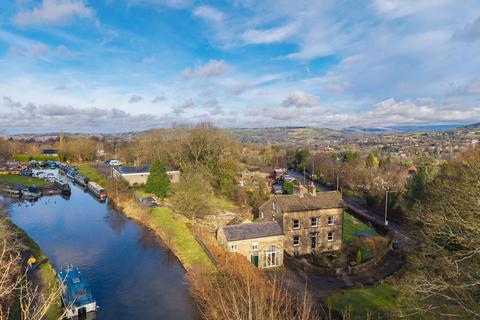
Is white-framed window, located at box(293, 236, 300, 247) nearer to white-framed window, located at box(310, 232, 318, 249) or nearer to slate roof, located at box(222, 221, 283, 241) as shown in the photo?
white-framed window, located at box(310, 232, 318, 249)

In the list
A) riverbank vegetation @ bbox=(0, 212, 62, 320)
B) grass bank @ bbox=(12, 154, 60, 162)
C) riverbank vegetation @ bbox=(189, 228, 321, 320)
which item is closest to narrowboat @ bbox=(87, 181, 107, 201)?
riverbank vegetation @ bbox=(0, 212, 62, 320)

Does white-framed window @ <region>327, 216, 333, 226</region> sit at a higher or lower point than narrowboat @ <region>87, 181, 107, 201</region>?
higher

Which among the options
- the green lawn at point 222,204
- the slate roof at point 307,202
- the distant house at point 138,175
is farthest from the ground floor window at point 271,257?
the distant house at point 138,175

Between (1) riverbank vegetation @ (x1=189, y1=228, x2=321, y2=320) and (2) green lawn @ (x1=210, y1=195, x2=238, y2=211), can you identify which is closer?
(1) riverbank vegetation @ (x1=189, y1=228, x2=321, y2=320)

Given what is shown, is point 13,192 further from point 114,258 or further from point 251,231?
point 251,231

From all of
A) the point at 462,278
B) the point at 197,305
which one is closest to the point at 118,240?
the point at 197,305

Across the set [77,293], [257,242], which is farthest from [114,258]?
[257,242]

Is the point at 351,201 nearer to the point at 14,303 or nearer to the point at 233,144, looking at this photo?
the point at 233,144
